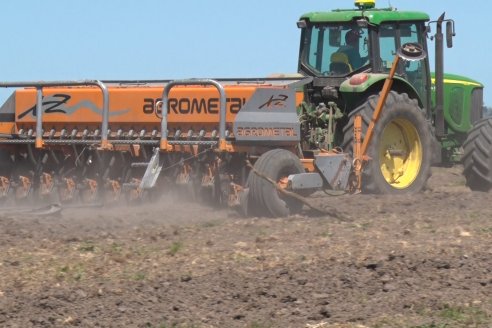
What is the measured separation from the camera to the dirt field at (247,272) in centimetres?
633

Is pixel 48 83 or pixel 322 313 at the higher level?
pixel 48 83

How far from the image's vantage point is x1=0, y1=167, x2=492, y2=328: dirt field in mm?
6328

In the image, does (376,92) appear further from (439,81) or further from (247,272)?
(247,272)

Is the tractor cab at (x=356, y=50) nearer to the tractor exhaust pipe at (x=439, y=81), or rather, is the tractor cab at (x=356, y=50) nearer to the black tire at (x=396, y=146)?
the tractor exhaust pipe at (x=439, y=81)

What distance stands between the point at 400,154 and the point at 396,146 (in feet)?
0.34

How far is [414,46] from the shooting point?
12.0 m

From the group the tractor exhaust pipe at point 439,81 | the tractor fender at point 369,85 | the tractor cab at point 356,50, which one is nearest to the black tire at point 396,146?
the tractor fender at point 369,85

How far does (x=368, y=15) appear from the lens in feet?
42.5

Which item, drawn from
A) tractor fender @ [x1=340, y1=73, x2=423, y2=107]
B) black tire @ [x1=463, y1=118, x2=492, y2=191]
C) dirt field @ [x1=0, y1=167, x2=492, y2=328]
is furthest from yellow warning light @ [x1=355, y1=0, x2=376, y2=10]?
dirt field @ [x1=0, y1=167, x2=492, y2=328]

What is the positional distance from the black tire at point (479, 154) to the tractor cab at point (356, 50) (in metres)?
0.73

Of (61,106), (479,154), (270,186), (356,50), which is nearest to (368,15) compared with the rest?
(356,50)

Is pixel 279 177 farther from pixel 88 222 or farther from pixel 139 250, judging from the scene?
pixel 139 250

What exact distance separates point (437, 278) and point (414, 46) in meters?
5.16

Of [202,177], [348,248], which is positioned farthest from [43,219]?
[348,248]
